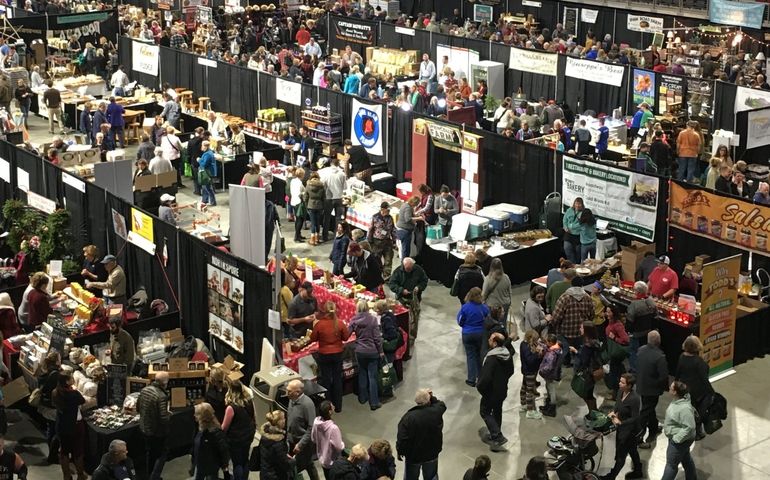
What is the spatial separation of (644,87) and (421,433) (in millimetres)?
15334

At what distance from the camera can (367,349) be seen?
13328 mm

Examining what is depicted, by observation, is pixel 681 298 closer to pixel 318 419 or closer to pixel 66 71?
pixel 318 419

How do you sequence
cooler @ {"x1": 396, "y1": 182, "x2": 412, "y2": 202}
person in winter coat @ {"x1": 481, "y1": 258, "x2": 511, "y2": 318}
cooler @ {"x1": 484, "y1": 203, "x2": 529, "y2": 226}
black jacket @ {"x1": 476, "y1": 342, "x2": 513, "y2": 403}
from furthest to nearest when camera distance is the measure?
1. cooler @ {"x1": 396, "y1": 182, "x2": 412, "y2": 202}
2. cooler @ {"x1": 484, "y1": 203, "x2": 529, "y2": 226}
3. person in winter coat @ {"x1": 481, "y1": 258, "x2": 511, "y2": 318}
4. black jacket @ {"x1": 476, "y1": 342, "x2": 513, "y2": 403}

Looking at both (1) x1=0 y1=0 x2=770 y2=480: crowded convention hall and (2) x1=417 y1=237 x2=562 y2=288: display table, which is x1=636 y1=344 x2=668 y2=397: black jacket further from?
(2) x1=417 y1=237 x2=562 y2=288: display table

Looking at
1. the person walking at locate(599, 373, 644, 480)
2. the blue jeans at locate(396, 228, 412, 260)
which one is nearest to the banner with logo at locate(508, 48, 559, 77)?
the blue jeans at locate(396, 228, 412, 260)

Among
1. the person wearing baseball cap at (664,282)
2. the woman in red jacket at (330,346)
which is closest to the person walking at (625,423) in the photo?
the woman in red jacket at (330,346)

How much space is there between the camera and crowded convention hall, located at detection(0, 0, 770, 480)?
12.0 m

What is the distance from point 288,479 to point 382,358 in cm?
320

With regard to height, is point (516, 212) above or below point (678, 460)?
above

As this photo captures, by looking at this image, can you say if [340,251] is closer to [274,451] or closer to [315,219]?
[315,219]

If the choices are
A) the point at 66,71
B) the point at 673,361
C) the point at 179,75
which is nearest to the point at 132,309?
the point at 673,361

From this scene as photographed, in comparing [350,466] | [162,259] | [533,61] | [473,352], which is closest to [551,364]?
[473,352]

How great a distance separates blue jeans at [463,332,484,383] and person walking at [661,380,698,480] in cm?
289

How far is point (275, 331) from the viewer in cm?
1303
